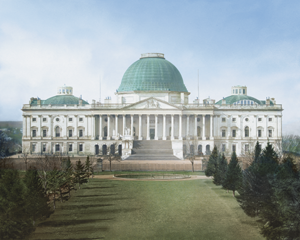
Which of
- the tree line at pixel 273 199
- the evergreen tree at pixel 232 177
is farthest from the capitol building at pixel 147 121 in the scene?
the tree line at pixel 273 199

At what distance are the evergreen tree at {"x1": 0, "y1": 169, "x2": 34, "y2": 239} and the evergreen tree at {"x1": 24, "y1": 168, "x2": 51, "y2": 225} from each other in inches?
14.4

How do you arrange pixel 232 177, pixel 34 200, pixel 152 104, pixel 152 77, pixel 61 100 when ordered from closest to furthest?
pixel 34 200 → pixel 232 177 → pixel 152 104 → pixel 152 77 → pixel 61 100

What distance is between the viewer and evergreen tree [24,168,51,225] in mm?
27781

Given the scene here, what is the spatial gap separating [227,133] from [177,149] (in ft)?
74.0

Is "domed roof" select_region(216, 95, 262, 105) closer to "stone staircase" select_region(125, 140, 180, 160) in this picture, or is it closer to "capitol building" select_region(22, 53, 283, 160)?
"capitol building" select_region(22, 53, 283, 160)

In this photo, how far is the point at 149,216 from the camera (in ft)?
105

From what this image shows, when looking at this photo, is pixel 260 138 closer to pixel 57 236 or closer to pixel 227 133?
pixel 227 133

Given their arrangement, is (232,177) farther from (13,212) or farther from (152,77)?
(152,77)

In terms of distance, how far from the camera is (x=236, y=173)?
136ft

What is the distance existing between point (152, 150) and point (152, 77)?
90.1 ft

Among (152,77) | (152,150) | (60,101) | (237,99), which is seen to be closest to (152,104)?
(152,77)

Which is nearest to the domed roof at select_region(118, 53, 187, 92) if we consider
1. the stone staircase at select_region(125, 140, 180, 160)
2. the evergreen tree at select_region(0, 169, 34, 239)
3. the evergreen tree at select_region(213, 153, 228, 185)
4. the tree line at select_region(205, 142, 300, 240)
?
the stone staircase at select_region(125, 140, 180, 160)

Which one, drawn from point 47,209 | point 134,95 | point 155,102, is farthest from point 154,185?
point 134,95

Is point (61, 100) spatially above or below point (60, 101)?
above
